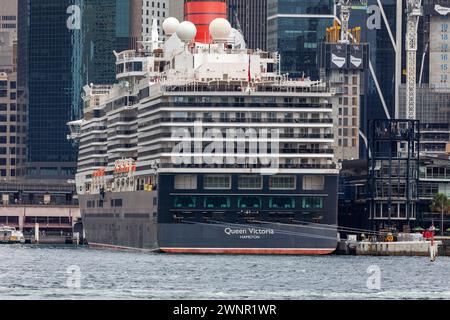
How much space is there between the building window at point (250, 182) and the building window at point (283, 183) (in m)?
1.11

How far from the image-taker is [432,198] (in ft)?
575

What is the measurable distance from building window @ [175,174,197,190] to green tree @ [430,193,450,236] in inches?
1791

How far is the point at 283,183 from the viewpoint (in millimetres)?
134250

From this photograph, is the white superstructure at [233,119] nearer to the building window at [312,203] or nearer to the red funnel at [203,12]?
the building window at [312,203]

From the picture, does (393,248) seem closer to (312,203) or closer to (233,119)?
(312,203)

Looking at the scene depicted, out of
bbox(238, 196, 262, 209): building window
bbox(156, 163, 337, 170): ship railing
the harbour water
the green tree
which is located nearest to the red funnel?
bbox(156, 163, 337, 170): ship railing

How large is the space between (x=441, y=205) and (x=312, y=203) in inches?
1581

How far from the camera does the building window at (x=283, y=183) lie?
134 m

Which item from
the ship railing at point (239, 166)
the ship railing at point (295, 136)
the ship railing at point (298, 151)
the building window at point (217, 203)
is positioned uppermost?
the ship railing at point (295, 136)

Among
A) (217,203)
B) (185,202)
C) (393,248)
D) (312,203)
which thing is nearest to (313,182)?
(312,203)

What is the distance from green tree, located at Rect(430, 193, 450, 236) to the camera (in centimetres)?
17038

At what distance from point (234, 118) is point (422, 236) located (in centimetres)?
2661

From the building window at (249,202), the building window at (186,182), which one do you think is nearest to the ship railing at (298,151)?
the building window at (186,182)
